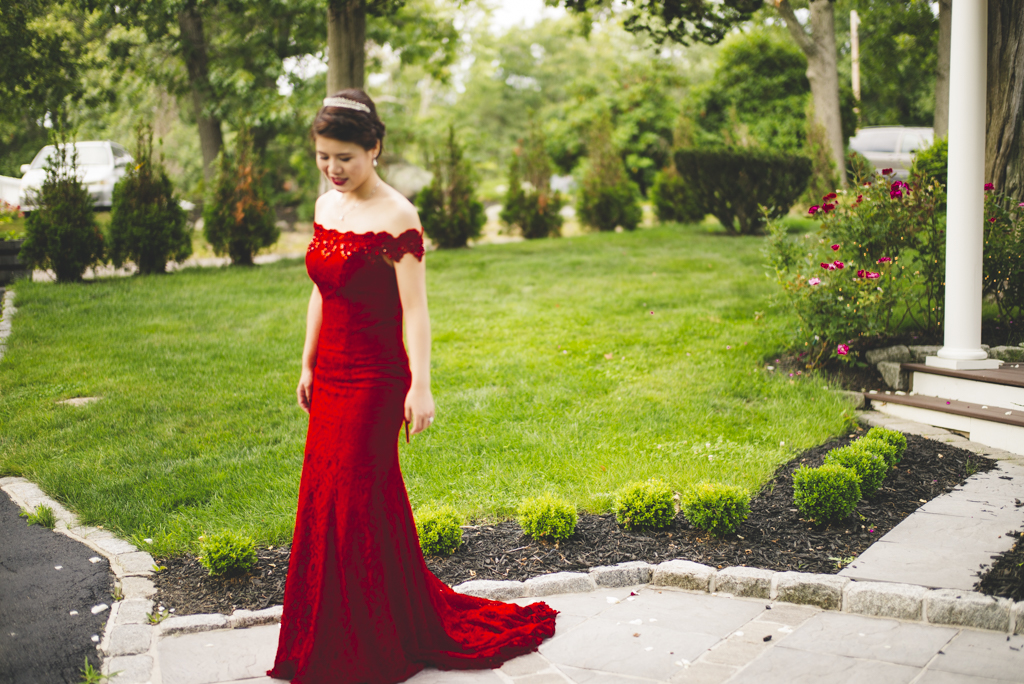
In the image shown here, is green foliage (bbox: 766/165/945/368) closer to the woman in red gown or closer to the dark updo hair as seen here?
the woman in red gown

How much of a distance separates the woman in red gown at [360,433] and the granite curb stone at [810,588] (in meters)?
1.41

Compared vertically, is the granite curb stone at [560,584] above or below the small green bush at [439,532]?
below

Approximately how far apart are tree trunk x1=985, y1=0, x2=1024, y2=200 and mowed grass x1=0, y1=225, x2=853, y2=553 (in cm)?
255

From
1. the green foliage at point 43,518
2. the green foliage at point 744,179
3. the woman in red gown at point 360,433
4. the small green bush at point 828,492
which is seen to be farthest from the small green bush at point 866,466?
the green foliage at point 744,179

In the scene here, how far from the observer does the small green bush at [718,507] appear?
4039 mm

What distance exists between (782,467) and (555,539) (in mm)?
1837

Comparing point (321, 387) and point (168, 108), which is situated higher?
point (168, 108)

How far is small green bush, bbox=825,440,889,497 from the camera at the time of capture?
14.4 ft

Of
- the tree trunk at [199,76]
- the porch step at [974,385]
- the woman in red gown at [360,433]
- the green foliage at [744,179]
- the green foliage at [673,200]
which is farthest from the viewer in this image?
the green foliage at [673,200]

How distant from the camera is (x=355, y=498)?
Result: 9.31 feet

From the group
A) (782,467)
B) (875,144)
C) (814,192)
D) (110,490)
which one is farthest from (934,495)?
(875,144)

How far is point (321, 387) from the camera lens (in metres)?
2.94

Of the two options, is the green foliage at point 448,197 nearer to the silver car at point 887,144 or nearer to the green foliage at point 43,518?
the green foliage at point 43,518

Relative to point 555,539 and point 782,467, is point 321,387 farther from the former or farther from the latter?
point 782,467
